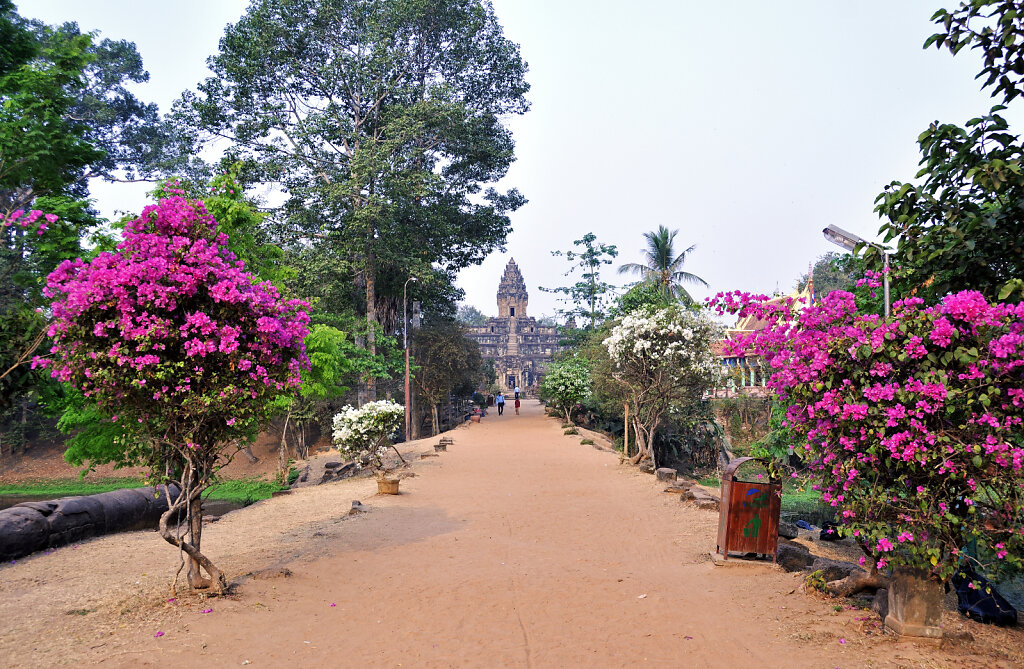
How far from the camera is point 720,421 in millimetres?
29609

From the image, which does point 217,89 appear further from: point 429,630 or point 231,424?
point 429,630

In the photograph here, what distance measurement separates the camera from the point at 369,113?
27109 millimetres

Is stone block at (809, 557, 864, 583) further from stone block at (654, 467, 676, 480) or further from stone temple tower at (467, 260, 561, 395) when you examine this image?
stone temple tower at (467, 260, 561, 395)

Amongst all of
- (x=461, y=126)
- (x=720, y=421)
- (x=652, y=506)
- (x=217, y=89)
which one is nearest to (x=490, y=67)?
(x=461, y=126)

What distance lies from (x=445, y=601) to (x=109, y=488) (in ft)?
64.4

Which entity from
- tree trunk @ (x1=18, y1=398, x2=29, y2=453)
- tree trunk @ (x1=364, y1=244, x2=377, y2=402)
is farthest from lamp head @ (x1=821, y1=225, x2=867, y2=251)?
tree trunk @ (x1=18, y1=398, x2=29, y2=453)

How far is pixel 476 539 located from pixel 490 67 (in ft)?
82.0

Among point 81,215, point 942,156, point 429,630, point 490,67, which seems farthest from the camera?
point 490,67

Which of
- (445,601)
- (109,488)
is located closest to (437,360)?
(109,488)

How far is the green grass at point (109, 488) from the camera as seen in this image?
58.1 ft

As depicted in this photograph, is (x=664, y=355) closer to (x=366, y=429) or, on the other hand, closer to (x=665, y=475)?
(x=665, y=475)

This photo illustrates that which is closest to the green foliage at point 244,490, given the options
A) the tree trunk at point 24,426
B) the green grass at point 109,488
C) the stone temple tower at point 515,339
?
the green grass at point 109,488

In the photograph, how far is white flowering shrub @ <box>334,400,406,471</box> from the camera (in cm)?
1303

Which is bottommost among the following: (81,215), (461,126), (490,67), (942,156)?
(942,156)
